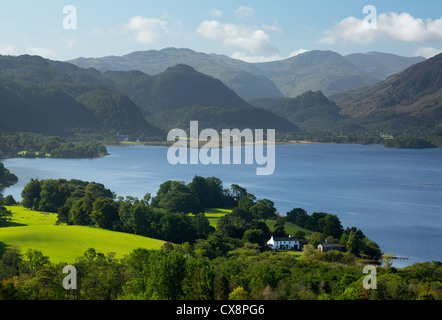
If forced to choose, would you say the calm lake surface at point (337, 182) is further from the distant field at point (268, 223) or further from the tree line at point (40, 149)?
the distant field at point (268, 223)

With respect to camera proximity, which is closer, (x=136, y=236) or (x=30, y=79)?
(x=136, y=236)

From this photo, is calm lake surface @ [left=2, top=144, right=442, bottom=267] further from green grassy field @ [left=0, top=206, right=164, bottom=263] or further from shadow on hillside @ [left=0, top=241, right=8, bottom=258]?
shadow on hillside @ [left=0, top=241, right=8, bottom=258]

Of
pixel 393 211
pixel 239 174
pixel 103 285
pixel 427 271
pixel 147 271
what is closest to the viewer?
pixel 103 285
